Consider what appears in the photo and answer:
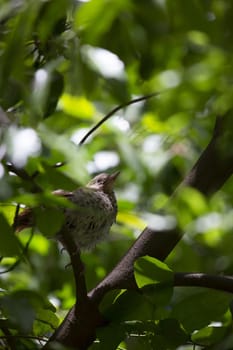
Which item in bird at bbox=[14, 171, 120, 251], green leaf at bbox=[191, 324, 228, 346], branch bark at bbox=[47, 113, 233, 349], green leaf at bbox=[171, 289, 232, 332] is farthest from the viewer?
bird at bbox=[14, 171, 120, 251]

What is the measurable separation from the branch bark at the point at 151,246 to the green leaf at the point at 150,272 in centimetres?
14

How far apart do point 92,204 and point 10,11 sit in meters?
1.88

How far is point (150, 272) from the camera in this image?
1.91 metres

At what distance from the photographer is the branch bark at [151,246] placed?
83.0 inches

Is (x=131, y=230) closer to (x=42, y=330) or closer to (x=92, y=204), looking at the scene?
(x=92, y=204)

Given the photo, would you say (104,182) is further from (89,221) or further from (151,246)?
(151,246)

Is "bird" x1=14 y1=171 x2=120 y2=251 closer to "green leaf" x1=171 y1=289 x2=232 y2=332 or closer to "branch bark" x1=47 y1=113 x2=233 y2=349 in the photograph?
"branch bark" x1=47 y1=113 x2=233 y2=349

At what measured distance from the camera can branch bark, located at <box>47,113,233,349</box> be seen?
2107mm

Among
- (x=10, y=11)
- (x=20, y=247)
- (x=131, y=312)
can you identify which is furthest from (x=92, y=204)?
(x=10, y=11)

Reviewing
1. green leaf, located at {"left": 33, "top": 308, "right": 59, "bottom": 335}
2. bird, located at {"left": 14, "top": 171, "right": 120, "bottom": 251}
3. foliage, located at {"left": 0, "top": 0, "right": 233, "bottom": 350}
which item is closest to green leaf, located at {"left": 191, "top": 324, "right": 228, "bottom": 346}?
foliage, located at {"left": 0, "top": 0, "right": 233, "bottom": 350}

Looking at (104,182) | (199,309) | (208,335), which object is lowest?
(104,182)

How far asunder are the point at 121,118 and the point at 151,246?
33cm

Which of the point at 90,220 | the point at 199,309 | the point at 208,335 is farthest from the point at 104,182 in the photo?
the point at 199,309

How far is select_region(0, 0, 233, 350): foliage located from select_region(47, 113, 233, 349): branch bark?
33 mm
